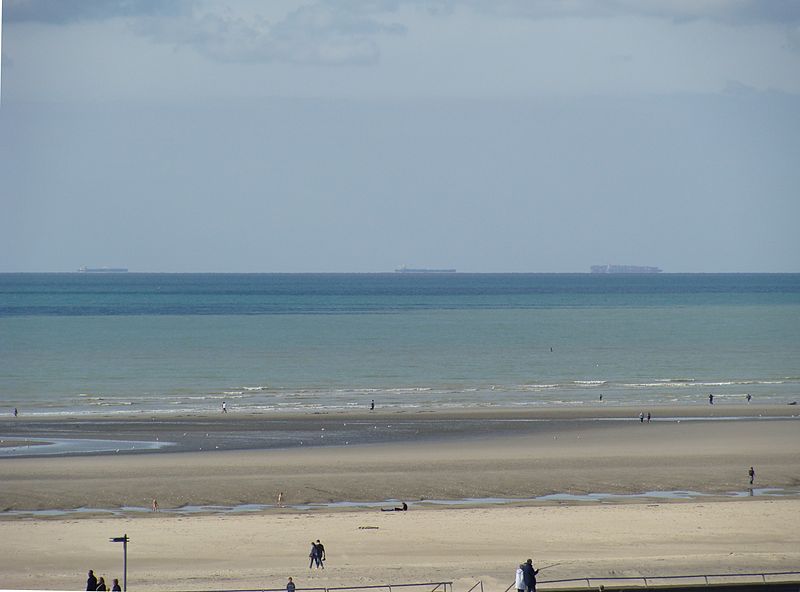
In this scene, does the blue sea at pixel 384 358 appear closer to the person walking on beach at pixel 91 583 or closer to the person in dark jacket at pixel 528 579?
the person walking on beach at pixel 91 583

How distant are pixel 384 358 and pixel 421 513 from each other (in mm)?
43721

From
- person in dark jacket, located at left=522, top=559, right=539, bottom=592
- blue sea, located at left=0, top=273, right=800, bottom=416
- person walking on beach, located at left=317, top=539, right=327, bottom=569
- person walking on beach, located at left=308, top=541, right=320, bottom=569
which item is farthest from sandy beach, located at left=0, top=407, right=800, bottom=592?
blue sea, located at left=0, top=273, right=800, bottom=416

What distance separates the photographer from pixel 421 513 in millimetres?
25250

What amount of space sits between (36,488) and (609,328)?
246 ft

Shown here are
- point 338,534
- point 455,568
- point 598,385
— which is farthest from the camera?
point 598,385

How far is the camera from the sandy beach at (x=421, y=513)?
20.5m

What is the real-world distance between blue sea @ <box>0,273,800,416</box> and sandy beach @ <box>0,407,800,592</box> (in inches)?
485

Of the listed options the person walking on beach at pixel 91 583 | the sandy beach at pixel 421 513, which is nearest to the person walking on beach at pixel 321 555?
the sandy beach at pixel 421 513

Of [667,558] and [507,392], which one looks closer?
[667,558]

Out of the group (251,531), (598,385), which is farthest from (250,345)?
(251,531)

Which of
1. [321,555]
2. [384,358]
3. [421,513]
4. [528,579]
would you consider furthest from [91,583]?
[384,358]

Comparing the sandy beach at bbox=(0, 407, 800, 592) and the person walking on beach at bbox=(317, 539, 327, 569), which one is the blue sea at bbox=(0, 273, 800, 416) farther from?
the person walking on beach at bbox=(317, 539, 327, 569)

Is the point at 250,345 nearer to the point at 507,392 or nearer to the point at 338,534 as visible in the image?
the point at 507,392

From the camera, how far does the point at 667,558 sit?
2086 centimetres
